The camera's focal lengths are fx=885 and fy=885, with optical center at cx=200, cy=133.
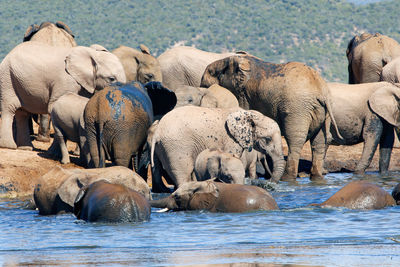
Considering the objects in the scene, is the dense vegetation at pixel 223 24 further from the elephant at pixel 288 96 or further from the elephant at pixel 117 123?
the elephant at pixel 117 123

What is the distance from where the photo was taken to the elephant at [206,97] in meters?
15.2

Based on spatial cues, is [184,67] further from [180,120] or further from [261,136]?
[180,120]

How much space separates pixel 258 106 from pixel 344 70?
6149cm

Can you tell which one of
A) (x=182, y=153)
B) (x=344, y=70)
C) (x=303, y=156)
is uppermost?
(x=182, y=153)

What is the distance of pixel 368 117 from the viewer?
17297mm

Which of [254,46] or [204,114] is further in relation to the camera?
[254,46]

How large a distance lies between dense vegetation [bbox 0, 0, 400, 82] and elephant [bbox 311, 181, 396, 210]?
63100mm

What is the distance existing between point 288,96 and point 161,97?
7.66 feet

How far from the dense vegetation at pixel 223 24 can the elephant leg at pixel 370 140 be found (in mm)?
57504

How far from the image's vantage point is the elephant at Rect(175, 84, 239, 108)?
49.9ft

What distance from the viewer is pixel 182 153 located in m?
12.8

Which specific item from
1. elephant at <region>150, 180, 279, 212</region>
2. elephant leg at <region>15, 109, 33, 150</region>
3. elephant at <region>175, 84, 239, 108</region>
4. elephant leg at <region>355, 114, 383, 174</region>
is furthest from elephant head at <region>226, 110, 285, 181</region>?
elephant leg at <region>15, 109, 33, 150</region>

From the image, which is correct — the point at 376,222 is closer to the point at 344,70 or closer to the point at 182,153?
the point at 182,153

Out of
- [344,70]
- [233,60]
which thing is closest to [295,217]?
[233,60]
